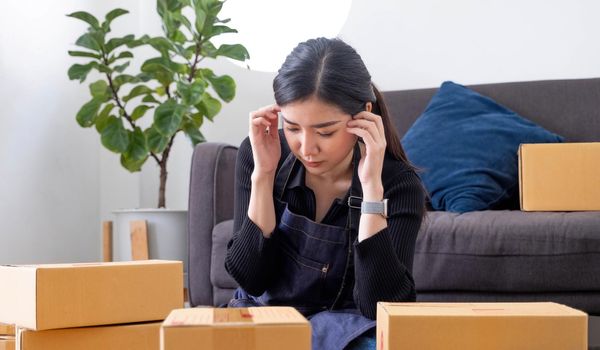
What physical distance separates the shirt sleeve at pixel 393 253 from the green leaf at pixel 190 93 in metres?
1.57

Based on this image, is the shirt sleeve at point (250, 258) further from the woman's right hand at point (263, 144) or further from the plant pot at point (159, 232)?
the plant pot at point (159, 232)

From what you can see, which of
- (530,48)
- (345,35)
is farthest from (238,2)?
(530,48)

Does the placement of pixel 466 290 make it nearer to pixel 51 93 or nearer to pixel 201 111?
pixel 201 111

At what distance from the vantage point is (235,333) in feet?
3.44

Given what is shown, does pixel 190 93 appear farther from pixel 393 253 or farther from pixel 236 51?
pixel 393 253

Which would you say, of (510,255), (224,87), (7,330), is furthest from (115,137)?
(510,255)

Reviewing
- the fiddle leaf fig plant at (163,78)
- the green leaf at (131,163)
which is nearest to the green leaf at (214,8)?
the fiddle leaf fig plant at (163,78)

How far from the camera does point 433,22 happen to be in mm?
3406

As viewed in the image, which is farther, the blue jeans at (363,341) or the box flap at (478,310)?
the blue jeans at (363,341)

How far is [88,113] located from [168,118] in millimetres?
328

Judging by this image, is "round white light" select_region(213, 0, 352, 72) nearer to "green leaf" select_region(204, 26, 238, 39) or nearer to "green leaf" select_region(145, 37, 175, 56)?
"green leaf" select_region(204, 26, 238, 39)

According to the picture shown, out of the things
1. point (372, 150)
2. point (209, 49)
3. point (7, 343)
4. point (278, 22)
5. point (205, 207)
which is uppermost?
point (278, 22)

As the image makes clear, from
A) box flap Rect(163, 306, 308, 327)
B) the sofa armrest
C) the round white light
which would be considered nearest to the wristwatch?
box flap Rect(163, 306, 308, 327)

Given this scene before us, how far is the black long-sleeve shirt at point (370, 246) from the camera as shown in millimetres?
1604
